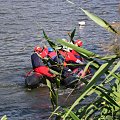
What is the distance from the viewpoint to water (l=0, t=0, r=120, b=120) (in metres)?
11.2

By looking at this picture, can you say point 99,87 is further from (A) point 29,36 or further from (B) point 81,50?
(A) point 29,36

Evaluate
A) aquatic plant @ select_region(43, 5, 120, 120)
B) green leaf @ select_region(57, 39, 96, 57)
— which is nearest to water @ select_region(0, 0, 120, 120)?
aquatic plant @ select_region(43, 5, 120, 120)

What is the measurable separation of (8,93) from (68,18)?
12.2 metres

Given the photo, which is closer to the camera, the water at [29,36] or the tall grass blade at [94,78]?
the tall grass blade at [94,78]

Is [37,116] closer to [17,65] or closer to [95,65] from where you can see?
[17,65]

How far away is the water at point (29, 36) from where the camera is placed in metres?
11.2

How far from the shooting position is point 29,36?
19.8m

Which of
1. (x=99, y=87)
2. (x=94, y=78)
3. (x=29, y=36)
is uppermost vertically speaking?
(x=94, y=78)

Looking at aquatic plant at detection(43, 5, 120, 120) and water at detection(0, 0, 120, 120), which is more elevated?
aquatic plant at detection(43, 5, 120, 120)

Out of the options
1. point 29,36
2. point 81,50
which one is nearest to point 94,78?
point 81,50

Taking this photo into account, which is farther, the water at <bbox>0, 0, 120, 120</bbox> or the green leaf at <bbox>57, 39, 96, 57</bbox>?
the water at <bbox>0, 0, 120, 120</bbox>

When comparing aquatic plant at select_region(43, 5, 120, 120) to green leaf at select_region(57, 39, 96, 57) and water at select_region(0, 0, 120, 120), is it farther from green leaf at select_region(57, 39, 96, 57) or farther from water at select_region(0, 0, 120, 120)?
water at select_region(0, 0, 120, 120)

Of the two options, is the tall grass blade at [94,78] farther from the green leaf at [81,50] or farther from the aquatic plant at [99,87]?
the green leaf at [81,50]

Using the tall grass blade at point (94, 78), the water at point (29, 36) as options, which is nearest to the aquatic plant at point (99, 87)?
the tall grass blade at point (94, 78)
